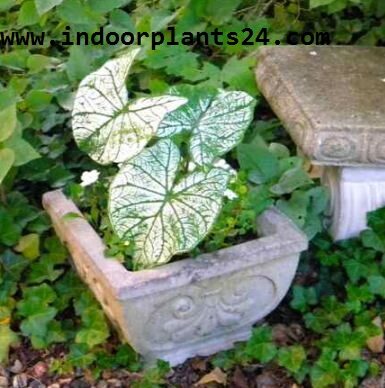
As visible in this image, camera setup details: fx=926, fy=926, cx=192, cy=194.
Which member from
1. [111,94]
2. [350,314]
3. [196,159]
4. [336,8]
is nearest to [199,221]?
[196,159]

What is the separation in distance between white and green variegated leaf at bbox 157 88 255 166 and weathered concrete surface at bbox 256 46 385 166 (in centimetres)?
22

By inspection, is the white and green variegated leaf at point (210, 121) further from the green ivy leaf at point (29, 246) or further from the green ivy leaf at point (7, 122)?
the green ivy leaf at point (29, 246)

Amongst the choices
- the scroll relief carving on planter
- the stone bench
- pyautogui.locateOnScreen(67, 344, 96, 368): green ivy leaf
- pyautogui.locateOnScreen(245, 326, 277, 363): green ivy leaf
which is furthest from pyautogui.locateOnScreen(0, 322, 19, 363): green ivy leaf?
the stone bench

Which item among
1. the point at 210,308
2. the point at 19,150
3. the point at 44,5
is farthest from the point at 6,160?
the point at 210,308

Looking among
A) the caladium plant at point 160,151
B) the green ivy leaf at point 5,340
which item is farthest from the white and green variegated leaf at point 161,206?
the green ivy leaf at point 5,340

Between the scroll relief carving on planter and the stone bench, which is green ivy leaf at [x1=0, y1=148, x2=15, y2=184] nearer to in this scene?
the scroll relief carving on planter

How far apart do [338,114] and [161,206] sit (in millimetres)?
479

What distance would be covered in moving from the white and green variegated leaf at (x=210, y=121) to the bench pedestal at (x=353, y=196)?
0.32 meters

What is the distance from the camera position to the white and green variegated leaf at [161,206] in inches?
61.3

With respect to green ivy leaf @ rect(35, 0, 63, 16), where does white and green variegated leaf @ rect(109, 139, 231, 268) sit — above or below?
below

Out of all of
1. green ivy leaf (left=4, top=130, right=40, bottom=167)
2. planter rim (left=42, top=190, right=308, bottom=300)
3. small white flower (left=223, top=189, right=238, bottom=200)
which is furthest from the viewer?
green ivy leaf (left=4, top=130, right=40, bottom=167)

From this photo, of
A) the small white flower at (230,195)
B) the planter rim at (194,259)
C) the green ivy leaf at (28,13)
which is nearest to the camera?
the planter rim at (194,259)

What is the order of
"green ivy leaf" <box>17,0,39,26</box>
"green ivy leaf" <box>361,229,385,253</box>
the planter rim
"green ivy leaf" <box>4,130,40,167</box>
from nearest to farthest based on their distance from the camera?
1. the planter rim
2. "green ivy leaf" <box>4,130,40,167</box>
3. "green ivy leaf" <box>361,229,385,253</box>
4. "green ivy leaf" <box>17,0,39,26</box>

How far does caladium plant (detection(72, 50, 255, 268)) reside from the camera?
1.56 meters
